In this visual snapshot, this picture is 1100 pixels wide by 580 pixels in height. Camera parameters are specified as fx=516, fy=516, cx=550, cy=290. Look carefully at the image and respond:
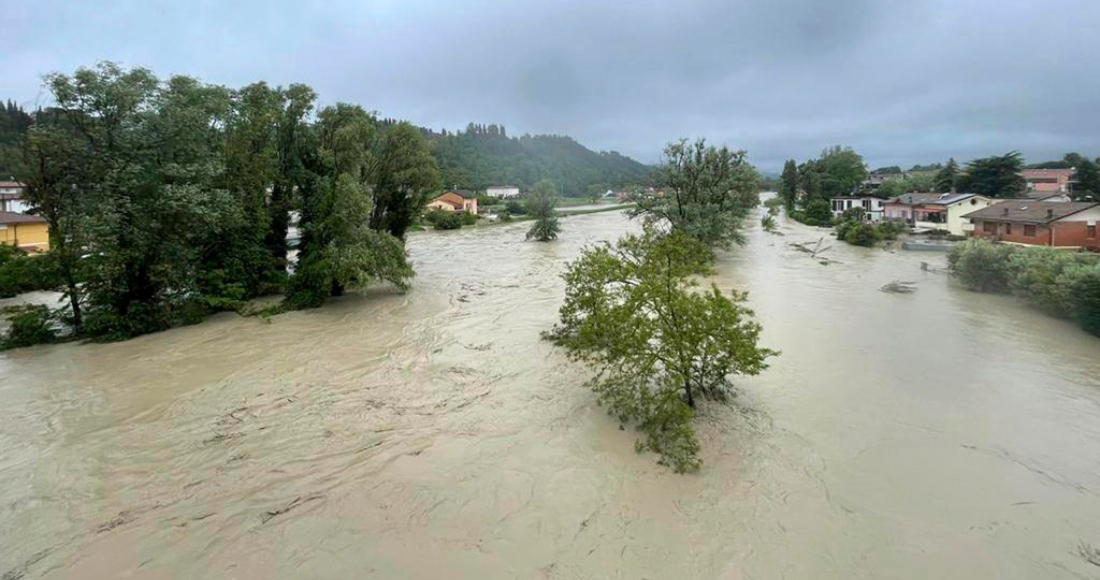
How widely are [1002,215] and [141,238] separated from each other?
40.3 m

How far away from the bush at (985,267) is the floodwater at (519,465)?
5.70 m

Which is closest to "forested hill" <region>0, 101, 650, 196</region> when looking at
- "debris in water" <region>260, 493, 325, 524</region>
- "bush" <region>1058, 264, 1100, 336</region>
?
"bush" <region>1058, 264, 1100, 336</region>

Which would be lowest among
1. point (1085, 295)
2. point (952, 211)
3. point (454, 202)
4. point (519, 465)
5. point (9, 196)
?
point (519, 465)

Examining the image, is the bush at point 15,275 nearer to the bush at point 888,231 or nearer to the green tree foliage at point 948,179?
the bush at point 888,231

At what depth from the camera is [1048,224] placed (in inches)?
1000

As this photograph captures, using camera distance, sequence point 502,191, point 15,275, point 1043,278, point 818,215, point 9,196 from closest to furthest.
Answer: point 1043,278, point 15,275, point 9,196, point 818,215, point 502,191

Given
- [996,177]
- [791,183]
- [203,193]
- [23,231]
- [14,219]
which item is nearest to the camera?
[203,193]

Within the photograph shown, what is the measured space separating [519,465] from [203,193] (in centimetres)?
1336

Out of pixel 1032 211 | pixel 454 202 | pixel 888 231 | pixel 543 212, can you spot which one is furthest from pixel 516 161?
pixel 1032 211

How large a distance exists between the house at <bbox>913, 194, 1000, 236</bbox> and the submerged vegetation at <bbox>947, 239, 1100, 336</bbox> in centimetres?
1883

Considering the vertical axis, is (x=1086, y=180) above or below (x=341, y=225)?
above

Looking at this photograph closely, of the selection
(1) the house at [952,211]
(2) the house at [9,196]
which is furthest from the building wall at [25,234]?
(1) the house at [952,211]

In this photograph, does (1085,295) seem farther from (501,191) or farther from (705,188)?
(501,191)

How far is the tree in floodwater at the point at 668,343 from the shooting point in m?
7.65
